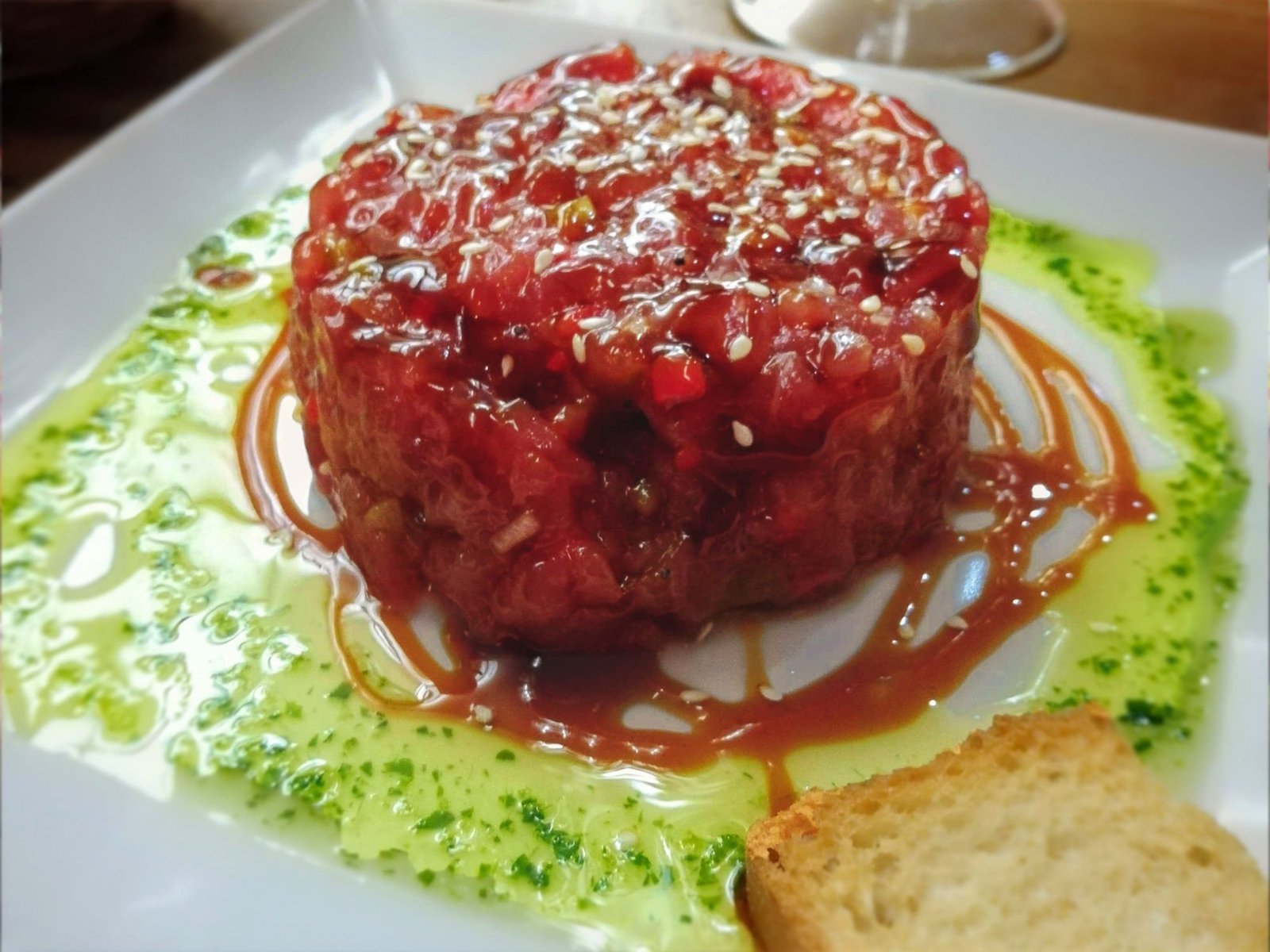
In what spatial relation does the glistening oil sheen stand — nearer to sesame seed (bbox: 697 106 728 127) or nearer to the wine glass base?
sesame seed (bbox: 697 106 728 127)

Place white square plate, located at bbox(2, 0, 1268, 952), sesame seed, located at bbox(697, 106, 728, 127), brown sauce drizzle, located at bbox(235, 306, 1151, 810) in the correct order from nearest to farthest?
white square plate, located at bbox(2, 0, 1268, 952), brown sauce drizzle, located at bbox(235, 306, 1151, 810), sesame seed, located at bbox(697, 106, 728, 127)

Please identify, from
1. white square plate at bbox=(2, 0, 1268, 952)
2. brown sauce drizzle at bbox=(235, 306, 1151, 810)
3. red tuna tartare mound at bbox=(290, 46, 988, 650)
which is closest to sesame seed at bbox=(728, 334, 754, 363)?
red tuna tartare mound at bbox=(290, 46, 988, 650)

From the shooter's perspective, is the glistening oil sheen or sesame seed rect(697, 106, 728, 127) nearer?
the glistening oil sheen

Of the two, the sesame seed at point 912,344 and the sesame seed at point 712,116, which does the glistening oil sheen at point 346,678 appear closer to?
the sesame seed at point 912,344

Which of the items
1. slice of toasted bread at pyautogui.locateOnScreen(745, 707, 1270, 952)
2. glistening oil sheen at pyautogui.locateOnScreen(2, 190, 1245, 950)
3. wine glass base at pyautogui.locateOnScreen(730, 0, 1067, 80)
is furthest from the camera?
wine glass base at pyautogui.locateOnScreen(730, 0, 1067, 80)

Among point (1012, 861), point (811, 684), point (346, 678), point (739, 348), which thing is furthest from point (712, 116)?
point (1012, 861)

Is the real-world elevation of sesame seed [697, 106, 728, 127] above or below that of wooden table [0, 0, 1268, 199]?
above

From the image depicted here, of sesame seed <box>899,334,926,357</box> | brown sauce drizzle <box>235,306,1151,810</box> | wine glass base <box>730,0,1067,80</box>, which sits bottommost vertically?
brown sauce drizzle <box>235,306,1151,810</box>

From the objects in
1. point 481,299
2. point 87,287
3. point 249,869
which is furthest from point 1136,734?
point 87,287
